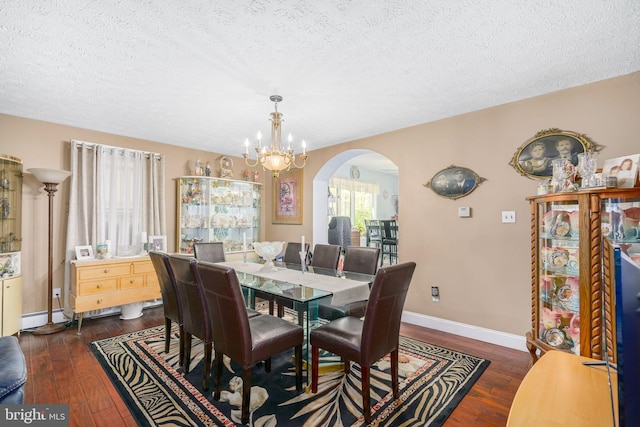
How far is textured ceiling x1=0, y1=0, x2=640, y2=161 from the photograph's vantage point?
5.47 ft

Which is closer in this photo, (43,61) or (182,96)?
(43,61)

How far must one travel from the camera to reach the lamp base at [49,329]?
323 cm

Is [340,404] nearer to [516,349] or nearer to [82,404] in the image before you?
[82,404]

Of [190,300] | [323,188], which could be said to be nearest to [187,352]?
[190,300]

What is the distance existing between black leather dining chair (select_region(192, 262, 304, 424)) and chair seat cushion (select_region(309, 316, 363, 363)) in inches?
6.0

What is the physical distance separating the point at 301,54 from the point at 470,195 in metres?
2.28

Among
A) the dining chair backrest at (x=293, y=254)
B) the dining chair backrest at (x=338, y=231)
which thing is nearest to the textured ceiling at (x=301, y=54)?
the dining chair backrest at (x=293, y=254)

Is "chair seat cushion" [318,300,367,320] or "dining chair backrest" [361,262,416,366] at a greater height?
"dining chair backrest" [361,262,416,366]

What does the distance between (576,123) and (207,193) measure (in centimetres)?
464

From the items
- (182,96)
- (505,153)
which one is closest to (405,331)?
(505,153)

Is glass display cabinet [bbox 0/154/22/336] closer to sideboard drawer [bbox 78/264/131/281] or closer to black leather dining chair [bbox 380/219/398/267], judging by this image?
sideboard drawer [bbox 78/264/131/281]

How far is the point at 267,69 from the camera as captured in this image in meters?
2.28

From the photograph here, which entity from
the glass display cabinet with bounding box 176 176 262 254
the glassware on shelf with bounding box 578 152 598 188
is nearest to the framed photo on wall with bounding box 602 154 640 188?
the glassware on shelf with bounding box 578 152 598 188

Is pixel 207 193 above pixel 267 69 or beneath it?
beneath
